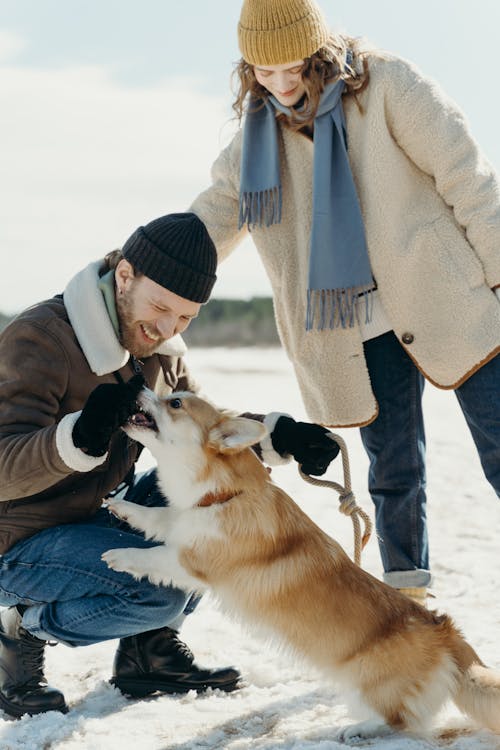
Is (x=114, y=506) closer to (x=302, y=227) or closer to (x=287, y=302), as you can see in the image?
(x=287, y=302)

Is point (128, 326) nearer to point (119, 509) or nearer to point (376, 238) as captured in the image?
point (119, 509)

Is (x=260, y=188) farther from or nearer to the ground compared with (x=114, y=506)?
farther from the ground

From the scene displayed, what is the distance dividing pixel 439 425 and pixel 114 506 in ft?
23.1

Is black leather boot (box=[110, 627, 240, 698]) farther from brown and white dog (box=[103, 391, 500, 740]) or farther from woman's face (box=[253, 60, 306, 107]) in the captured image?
woman's face (box=[253, 60, 306, 107])

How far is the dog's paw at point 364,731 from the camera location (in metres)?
2.91

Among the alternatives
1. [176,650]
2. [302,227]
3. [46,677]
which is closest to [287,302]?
[302,227]

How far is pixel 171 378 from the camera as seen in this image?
143 inches

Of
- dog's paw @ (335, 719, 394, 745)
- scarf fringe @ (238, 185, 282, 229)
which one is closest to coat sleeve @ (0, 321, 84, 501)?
scarf fringe @ (238, 185, 282, 229)

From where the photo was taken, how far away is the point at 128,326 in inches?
130

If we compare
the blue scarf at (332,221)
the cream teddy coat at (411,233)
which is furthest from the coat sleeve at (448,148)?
the blue scarf at (332,221)

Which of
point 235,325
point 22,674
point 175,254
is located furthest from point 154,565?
point 235,325

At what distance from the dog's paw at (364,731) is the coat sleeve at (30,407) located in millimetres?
1203

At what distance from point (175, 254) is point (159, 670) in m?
1.50

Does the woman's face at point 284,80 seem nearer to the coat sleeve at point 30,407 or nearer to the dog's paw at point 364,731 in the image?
the coat sleeve at point 30,407
